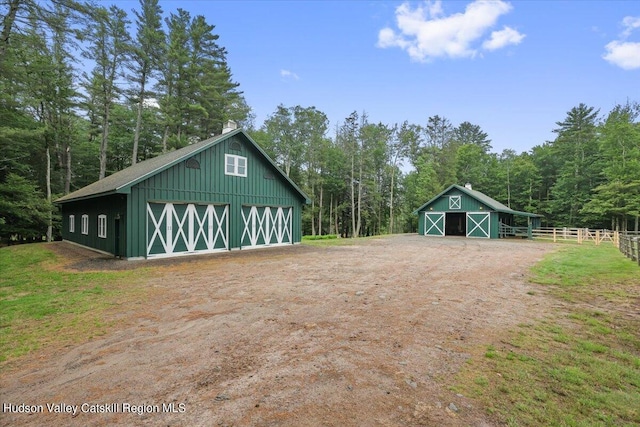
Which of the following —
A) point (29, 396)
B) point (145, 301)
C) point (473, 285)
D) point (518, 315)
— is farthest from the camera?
point (473, 285)

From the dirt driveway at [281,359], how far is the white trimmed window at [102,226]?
28.7 feet

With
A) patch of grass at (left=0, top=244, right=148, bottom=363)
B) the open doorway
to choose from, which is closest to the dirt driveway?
patch of grass at (left=0, top=244, right=148, bottom=363)

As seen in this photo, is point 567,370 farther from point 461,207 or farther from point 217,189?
point 461,207

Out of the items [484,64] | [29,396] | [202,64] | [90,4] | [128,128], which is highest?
[202,64]

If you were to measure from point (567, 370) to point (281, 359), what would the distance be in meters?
3.03

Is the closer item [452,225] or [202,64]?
[202,64]

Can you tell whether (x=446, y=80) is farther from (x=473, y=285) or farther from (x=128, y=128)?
(x=128, y=128)

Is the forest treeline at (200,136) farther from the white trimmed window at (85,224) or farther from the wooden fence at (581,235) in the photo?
→ the wooden fence at (581,235)

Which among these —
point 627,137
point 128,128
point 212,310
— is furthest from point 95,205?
point 627,137

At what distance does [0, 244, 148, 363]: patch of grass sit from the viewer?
159 inches

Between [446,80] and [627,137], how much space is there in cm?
2020

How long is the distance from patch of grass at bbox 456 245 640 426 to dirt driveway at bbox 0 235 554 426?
239 millimetres

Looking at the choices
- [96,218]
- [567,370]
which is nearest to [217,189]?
[96,218]

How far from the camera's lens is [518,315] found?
15.8ft
